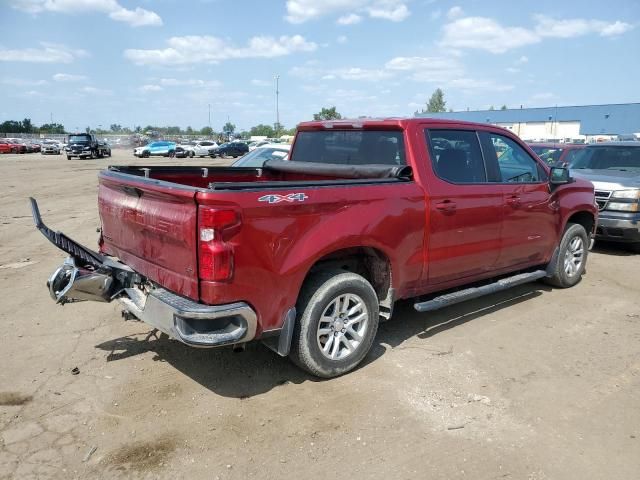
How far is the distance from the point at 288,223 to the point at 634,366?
316 centimetres

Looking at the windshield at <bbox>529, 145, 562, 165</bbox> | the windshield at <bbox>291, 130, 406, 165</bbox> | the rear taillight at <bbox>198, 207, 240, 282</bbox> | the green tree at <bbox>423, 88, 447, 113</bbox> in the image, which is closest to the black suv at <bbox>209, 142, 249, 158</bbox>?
the windshield at <bbox>529, 145, 562, 165</bbox>

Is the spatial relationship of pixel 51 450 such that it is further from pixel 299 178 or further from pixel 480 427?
pixel 299 178

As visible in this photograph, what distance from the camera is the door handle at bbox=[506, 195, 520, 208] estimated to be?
5211 millimetres

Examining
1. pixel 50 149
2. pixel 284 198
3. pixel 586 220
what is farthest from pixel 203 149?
pixel 284 198

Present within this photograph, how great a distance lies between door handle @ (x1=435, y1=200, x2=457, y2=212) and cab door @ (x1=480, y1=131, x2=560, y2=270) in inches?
31.7

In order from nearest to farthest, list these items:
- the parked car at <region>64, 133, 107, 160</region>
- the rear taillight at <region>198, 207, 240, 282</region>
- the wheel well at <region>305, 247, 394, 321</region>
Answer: the rear taillight at <region>198, 207, 240, 282</region>, the wheel well at <region>305, 247, 394, 321</region>, the parked car at <region>64, 133, 107, 160</region>

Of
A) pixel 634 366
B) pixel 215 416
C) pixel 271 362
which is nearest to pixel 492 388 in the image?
pixel 634 366

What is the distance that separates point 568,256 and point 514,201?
1.67m

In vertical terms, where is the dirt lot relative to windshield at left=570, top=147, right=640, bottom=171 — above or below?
below

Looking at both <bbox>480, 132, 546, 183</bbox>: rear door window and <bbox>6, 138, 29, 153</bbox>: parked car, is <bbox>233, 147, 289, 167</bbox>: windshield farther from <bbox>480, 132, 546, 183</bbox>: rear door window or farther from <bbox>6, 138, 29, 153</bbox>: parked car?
<bbox>6, 138, 29, 153</bbox>: parked car

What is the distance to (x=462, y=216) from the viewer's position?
470cm

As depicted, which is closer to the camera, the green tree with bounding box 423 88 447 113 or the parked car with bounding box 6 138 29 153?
the parked car with bounding box 6 138 29 153

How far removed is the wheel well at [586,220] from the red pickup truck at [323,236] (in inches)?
37.7

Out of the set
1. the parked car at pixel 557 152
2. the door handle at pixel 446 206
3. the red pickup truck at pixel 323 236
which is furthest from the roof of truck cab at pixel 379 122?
the parked car at pixel 557 152
